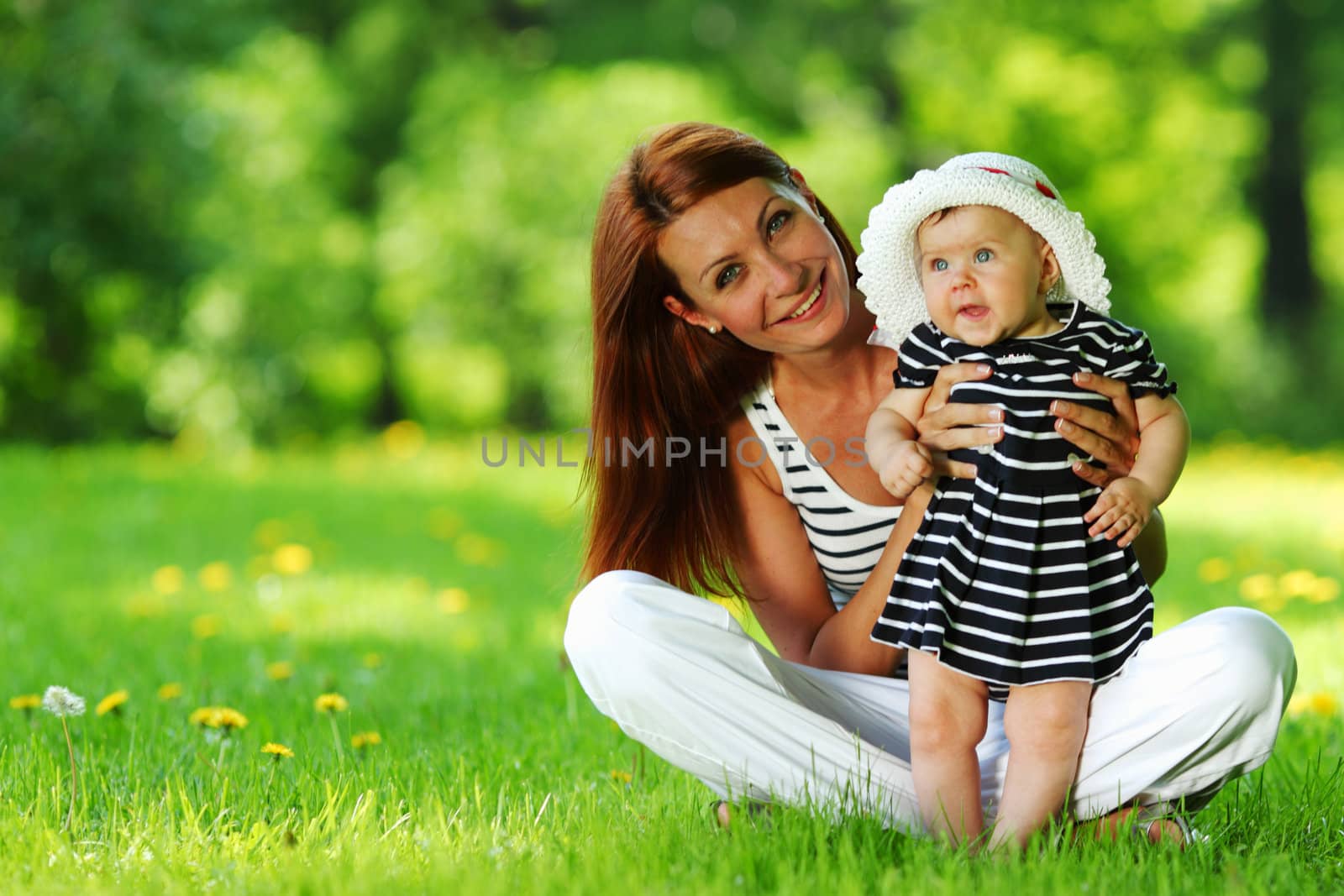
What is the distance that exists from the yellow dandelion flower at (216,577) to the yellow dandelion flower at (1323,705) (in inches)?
145

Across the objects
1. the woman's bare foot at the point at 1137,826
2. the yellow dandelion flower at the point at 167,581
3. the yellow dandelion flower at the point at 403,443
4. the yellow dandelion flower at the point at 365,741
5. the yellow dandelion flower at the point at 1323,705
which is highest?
the yellow dandelion flower at the point at 1323,705

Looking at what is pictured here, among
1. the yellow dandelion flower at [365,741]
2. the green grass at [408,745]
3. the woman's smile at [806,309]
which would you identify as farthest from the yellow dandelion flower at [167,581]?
the woman's smile at [806,309]

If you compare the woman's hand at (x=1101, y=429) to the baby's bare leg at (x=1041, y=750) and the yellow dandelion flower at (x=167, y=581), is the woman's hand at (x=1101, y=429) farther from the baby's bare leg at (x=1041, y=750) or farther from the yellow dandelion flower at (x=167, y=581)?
the yellow dandelion flower at (x=167, y=581)

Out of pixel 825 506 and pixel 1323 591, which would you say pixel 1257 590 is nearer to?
pixel 1323 591

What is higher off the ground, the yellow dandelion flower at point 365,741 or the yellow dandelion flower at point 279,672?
the yellow dandelion flower at point 365,741

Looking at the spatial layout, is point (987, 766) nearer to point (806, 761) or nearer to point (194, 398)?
point (806, 761)

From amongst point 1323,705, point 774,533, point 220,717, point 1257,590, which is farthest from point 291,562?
point 1323,705

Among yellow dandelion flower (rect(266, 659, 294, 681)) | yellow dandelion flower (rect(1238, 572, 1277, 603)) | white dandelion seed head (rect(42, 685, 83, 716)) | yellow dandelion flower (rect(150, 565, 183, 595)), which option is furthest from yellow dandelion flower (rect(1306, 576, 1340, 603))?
yellow dandelion flower (rect(150, 565, 183, 595))

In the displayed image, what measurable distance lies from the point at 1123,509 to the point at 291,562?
11.2 feet

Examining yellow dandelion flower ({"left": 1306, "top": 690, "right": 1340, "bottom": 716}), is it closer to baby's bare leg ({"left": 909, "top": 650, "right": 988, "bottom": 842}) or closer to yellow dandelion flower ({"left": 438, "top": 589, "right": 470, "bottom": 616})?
baby's bare leg ({"left": 909, "top": 650, "right": 988, "bottom": 842})

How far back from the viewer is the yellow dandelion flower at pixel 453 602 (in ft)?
15.4

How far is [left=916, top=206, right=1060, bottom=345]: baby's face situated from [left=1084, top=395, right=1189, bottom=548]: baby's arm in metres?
0.22

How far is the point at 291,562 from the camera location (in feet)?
16.0

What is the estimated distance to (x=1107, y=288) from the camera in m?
2.23
